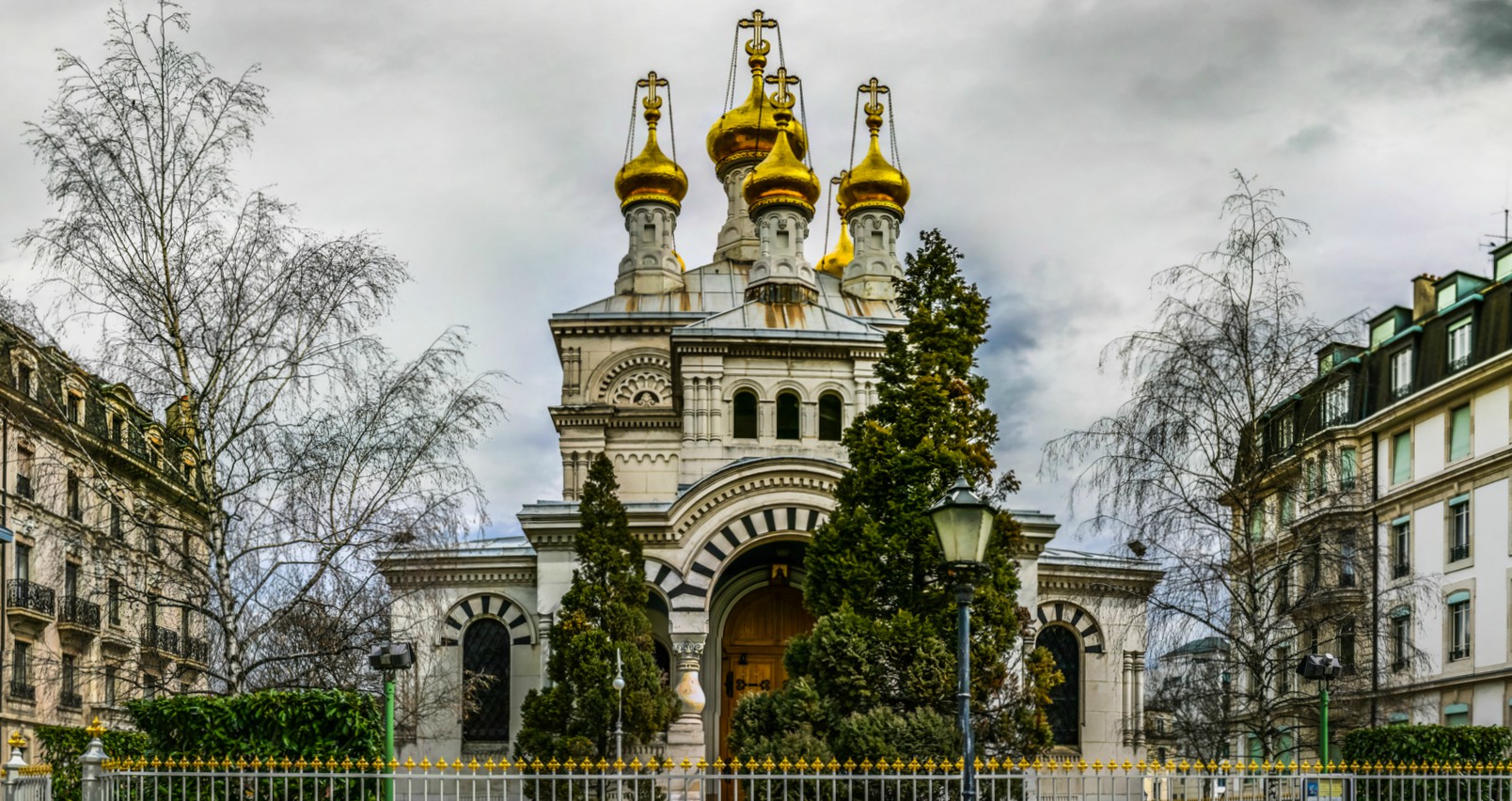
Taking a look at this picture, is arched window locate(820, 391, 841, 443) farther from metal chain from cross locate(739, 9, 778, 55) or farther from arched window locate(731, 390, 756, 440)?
metal chain from cross locate(739, 9, 778, 55)

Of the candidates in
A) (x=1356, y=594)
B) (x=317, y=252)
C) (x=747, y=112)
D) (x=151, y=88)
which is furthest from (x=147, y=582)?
(x=747, y=112)

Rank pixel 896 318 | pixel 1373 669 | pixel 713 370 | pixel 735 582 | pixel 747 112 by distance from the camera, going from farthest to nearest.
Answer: pixel 747 112 < pixel 896 318 < pixel 713 370 < pixel 735 582 < pixel 1373 669

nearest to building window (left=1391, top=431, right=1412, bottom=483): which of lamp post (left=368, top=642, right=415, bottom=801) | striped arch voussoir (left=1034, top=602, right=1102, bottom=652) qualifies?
striped arch voussoir (left=1034, top=602, right=1102, bottom=652)

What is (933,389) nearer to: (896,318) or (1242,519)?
(1242,519)

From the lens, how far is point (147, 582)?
19953mm

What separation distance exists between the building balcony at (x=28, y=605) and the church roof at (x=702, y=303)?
47.2ft

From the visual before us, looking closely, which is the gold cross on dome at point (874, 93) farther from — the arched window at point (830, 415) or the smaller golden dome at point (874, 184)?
the arched window at point (830, 415)

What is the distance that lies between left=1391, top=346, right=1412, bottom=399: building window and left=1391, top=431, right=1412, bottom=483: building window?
35.9 inches

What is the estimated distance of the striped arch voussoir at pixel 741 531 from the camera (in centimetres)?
2995

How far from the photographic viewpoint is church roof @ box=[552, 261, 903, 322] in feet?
143

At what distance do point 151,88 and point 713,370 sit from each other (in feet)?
57.9

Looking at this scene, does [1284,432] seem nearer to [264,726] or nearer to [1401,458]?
[264,726]

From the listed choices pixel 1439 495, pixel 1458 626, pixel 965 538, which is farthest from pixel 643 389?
pixel 965 538

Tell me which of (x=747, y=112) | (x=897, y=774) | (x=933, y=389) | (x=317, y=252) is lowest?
(x=897, y=774)
